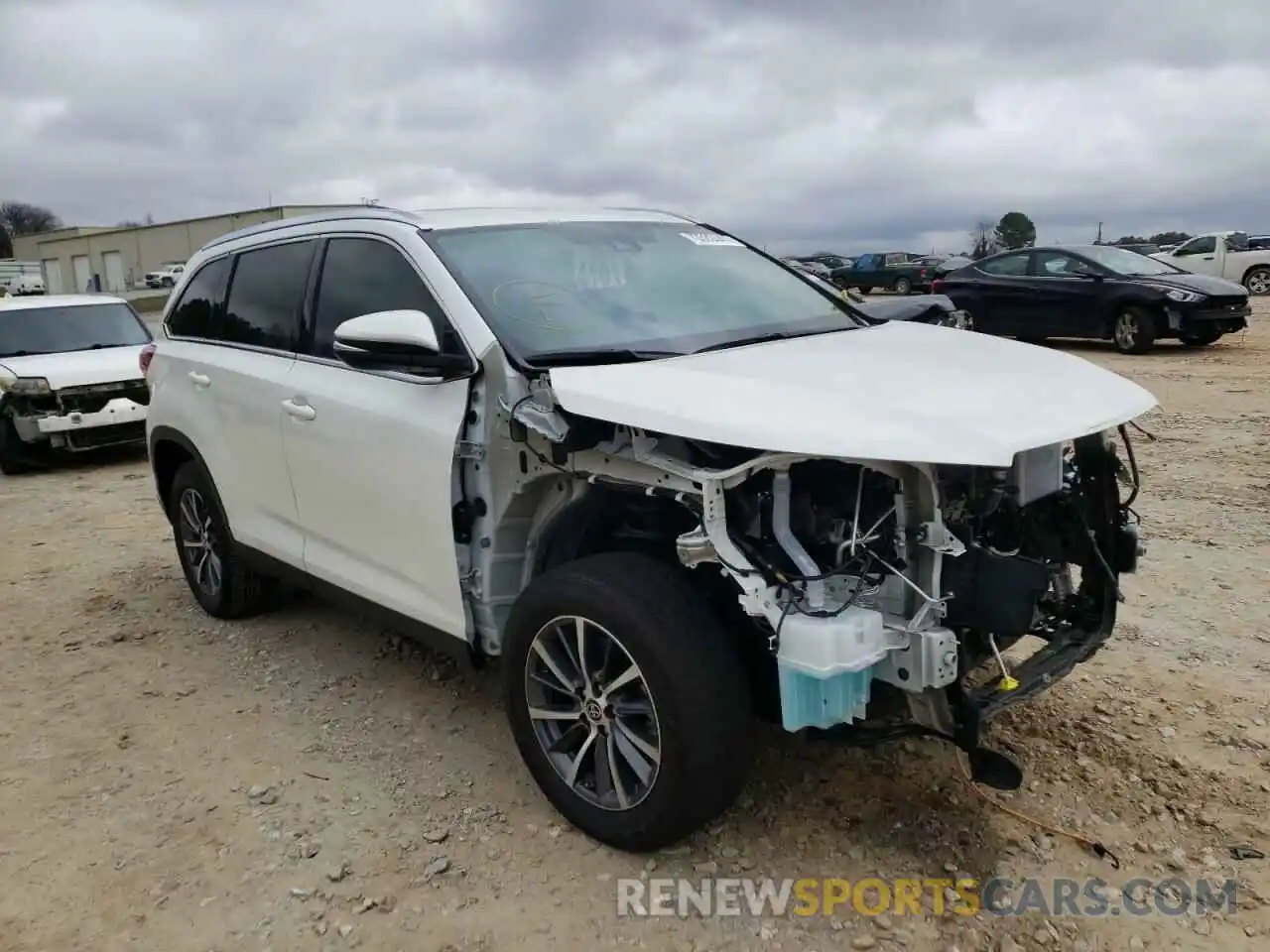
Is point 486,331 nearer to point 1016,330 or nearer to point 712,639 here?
point 712,639

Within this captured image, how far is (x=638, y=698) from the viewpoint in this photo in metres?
2.96

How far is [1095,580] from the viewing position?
3.26m

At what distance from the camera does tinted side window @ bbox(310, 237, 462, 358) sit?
3.57 m

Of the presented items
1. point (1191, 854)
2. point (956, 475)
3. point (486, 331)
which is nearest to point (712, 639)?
point (956, 475)

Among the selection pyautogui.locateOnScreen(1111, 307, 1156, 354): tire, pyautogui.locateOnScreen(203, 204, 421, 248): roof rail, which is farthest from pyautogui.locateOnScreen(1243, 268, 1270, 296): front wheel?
pyautogui.locateOnScreen(203, 204, 421, 248): roof rail

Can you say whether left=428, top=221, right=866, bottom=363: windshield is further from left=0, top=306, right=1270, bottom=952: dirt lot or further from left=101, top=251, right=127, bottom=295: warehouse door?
left=101, top=251, right=127, bottom=295: warehouse door

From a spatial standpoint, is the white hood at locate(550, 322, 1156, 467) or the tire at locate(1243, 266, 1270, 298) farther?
the tire at locate(1243, 266, 1270, 298)

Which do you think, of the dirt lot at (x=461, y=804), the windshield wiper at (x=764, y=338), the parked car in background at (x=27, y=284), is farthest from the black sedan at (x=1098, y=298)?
the parked car in background at (x=27, y=284)

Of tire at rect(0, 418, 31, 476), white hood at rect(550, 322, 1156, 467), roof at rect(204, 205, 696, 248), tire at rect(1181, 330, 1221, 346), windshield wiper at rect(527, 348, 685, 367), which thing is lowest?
tire at rect(0, 418, 31, 476)

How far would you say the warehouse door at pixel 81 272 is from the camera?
219 ft

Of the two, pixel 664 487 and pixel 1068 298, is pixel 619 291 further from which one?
pixel 1068 298

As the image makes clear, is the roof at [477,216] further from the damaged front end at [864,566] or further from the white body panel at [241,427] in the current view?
the damaged front end at [864,566]

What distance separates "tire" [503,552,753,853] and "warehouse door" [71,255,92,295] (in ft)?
239

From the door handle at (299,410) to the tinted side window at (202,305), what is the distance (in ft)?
3.37
